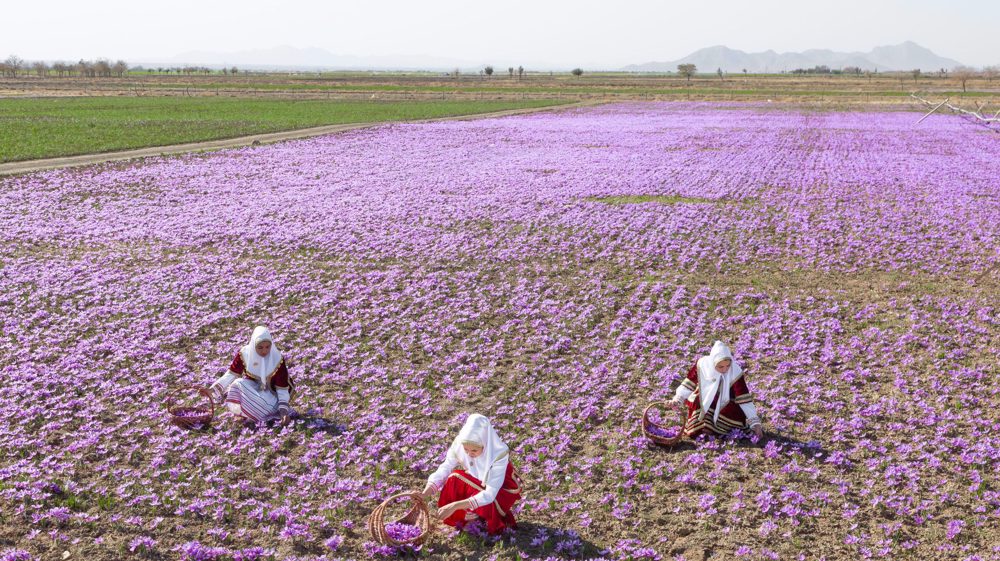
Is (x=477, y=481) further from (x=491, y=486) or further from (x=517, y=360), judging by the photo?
(x=517, y=360)

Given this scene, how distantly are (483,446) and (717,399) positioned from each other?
312 centimetres

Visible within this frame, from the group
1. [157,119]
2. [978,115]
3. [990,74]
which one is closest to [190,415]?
[978,115]

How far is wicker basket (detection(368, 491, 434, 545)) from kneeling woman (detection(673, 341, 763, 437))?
320 centimetres

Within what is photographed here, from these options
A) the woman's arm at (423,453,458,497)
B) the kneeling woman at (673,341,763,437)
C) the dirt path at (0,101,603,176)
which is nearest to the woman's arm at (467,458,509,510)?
the woman's arm at (423,453,458,497)

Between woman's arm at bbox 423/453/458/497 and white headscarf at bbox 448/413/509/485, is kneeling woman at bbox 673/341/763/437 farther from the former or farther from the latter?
woman's arm at bbox 423/453/458/497

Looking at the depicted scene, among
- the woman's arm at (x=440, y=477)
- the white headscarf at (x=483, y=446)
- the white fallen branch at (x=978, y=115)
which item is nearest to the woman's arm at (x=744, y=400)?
the white headscarf at (x=483, y=446)

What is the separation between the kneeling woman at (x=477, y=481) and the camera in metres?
6.21

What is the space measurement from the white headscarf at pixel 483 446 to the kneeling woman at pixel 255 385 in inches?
118

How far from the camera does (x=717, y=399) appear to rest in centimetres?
805

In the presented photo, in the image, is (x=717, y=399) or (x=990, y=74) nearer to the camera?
(x=717, y=399)

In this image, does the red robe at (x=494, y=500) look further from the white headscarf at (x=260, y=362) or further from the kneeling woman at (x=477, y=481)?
the white headscarf at (x=260, y=362)

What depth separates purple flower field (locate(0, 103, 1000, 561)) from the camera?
22.0 ft

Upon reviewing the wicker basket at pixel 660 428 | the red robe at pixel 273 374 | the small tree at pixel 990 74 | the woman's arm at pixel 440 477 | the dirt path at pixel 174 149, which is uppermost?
the small tree at pixel 990 74

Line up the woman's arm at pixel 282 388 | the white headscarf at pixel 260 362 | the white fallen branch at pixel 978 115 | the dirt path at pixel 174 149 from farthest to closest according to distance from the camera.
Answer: the dirt path at pixel 174 149, the white fallen branch at pixel 978 115, the woman's arm at pixel 282 388, the white headscarf at pixel 260 362
